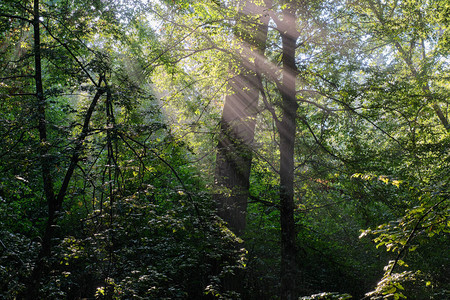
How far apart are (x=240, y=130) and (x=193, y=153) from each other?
3.04 m

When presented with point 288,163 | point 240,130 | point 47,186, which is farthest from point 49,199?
point 240,130

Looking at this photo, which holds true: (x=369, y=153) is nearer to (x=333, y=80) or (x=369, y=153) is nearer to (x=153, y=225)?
(x=333, y=80)

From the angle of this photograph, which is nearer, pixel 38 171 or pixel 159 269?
pixel 38 171

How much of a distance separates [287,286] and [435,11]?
755 cm

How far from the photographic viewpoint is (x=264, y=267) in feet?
31.7

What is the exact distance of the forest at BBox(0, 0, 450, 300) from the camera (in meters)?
3.68

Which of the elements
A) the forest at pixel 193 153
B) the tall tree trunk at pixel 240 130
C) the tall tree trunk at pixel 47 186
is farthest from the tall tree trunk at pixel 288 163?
the tall tree trunk at pixel 47 186

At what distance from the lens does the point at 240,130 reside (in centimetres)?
730

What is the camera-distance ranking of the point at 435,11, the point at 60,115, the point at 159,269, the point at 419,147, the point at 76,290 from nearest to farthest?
the point at 159,269 < the point at 419,147 < the point at 435,11 < the point at 76,290 < the point at 60,115

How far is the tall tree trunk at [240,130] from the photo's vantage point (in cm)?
656

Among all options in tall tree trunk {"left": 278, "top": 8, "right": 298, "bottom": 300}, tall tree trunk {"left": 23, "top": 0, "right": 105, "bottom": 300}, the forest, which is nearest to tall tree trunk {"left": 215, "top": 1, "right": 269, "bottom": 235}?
the forest

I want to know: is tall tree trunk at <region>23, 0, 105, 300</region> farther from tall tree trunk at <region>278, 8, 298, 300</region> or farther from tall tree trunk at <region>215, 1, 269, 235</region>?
tall tree trunk at <region>278, 8, 298, 300</region>

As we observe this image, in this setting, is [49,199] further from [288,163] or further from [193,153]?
[288,163]

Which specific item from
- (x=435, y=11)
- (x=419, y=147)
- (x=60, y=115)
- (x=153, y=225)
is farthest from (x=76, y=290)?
(x=435, y=11)
